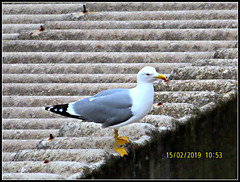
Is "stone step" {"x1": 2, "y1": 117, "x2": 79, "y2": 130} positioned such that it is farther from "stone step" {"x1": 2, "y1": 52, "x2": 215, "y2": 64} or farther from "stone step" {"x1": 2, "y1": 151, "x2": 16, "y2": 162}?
"stone step" {"x1": 2, "y1": 52, "x2": 215, "y2": 64}

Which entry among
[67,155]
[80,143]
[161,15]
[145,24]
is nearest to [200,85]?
[80,143]

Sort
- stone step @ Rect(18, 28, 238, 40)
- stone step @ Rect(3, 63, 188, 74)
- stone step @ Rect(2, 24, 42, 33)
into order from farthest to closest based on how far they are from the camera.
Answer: stone step @ Rect(2, 24, 42, 33)
stone step @ Rect(18, 28, 238, 40)
stone step @ Rect(3, 63, 188, 74)

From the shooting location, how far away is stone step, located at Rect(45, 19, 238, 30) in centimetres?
728

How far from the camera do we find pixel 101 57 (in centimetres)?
688

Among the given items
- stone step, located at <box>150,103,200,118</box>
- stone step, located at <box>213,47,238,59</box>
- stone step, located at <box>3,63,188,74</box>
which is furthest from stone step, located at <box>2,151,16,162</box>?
stone step, located at <box>213,47,238,59</box>

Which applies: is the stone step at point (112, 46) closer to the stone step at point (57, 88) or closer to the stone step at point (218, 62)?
the stone step at point (218, 62)

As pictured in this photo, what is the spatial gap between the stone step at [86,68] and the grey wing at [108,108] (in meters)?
2.26

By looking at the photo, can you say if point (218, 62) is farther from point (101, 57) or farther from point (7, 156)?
point (7, 156)

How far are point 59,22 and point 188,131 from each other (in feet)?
13.2

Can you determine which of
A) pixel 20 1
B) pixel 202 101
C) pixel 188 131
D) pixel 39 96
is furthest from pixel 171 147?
pixel 20 1

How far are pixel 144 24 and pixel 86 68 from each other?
1368 millimetres

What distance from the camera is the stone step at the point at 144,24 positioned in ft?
23.9

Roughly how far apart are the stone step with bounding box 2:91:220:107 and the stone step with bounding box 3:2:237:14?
2.56 metres

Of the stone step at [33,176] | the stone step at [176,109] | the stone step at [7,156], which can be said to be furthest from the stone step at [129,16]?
the stone step at [33,176]
